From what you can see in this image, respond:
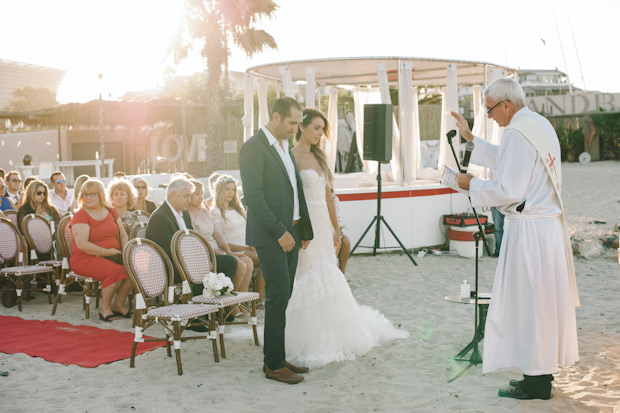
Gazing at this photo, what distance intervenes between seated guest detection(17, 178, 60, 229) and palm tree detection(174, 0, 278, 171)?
38.9 feet

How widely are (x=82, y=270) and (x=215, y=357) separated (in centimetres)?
234

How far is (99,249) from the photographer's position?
6.35m

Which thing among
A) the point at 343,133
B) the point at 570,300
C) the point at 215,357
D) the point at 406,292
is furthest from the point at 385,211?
the point at 343,133

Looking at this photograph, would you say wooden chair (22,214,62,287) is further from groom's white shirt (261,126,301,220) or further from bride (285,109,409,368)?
groom's white shirt (261,126,301,220)

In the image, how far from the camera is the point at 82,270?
6391 millimetres

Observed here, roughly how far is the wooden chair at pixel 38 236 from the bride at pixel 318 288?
12.9ft

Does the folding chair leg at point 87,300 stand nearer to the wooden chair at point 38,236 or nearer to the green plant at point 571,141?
the wooden chair at point 38,236

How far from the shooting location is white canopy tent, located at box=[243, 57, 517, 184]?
10.3 metres

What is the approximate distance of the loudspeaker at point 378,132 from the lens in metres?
9.36

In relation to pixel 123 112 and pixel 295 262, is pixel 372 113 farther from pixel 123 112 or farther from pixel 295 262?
pixel 123 112

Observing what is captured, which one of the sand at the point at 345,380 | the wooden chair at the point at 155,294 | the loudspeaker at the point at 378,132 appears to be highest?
the loudspeaker at the point at 378,132

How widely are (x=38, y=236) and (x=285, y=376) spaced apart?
15.2 feet

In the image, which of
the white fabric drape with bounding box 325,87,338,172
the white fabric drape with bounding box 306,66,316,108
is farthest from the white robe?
the white fabric drape with bounding box 325,87,338,172

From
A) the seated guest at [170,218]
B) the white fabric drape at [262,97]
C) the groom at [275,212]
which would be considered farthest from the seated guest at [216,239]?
the white fabric drape at [262,97]
